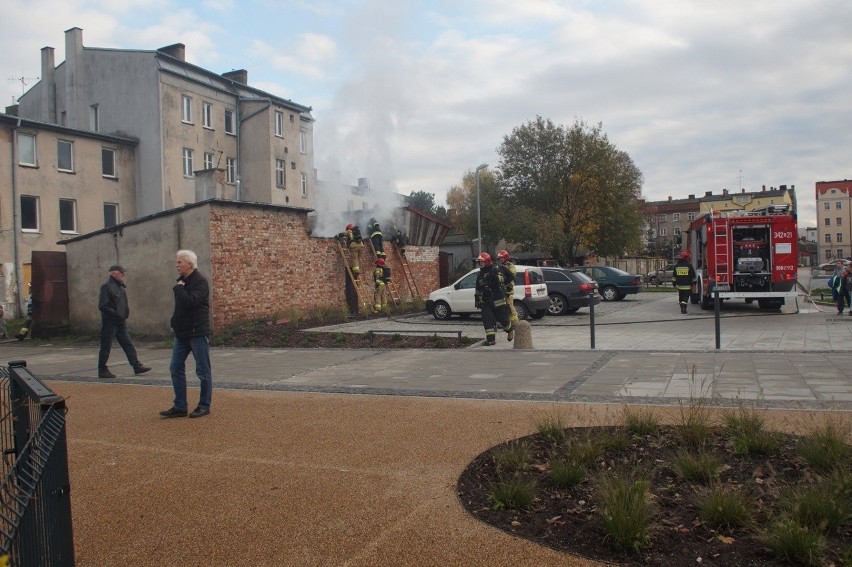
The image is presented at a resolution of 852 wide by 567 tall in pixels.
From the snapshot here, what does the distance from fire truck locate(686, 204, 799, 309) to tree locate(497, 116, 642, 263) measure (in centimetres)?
2507

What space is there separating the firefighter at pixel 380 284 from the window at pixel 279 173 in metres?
18.3

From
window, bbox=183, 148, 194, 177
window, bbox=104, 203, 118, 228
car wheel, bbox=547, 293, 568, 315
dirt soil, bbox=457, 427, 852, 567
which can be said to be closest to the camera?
dirt soil, bbox=457, 427, 852, 567

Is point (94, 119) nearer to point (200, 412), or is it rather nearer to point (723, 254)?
point (723, 254)

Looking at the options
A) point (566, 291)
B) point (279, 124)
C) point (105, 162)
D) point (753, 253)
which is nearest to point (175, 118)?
point (105, 162)

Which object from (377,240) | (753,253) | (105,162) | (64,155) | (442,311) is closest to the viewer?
(753,253)

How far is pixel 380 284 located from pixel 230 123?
22.5m

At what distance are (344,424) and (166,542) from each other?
2848 millimetres

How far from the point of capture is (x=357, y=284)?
845 inches

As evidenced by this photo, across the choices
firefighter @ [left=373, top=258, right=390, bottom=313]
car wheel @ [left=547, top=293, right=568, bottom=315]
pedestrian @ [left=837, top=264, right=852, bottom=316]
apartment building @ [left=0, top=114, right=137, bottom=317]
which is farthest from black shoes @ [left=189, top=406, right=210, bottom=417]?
apartment building @ [left=0, top=114, right=137, bottom=317]

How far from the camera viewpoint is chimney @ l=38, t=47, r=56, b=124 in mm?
36781

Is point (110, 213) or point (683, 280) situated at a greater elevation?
point (110, 213)

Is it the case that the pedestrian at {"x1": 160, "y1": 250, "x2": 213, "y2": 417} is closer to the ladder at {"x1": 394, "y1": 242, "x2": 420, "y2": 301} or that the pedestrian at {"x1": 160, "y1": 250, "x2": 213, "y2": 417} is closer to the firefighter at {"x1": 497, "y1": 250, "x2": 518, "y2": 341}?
the firefighter at {"x1": 497, "y1": 250, "x2": 518, "y2": 341}

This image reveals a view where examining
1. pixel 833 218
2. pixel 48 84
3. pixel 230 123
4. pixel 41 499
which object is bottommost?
pixel 41 499

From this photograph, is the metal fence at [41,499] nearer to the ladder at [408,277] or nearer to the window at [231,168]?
the ladder at [408,277]
